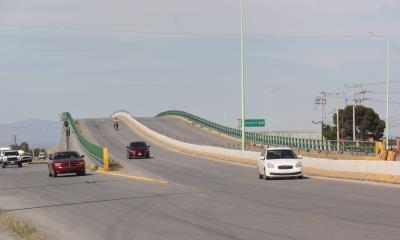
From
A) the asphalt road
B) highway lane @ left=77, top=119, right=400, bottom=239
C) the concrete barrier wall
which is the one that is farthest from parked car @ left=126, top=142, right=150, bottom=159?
highway lane @ left=77, top=119, right=400, bottom=239

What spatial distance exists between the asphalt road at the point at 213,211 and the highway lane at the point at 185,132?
5517 cm

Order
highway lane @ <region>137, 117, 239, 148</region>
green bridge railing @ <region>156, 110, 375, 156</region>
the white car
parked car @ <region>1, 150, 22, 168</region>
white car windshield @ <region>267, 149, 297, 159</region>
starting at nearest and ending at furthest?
1. the white car
2. white car windshield @ <region>267, 149, 297, 159</region>
3. green bridge railing @ <region>156, 110, 375, 156</region>
4. parked car @ <region>1, 150, 22, 168</region>
5. highway lane @ <region>137, 117, 239, 148</region>

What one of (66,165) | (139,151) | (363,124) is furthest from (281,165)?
(363,124)

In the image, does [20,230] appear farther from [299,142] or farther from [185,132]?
[185,132]

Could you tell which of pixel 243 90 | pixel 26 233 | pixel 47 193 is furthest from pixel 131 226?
pixel 243 90

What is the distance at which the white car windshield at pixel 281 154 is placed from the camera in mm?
33969

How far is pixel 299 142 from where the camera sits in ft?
247

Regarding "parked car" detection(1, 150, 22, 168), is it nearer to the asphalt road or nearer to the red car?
the red car

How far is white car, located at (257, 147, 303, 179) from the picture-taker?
33.3m

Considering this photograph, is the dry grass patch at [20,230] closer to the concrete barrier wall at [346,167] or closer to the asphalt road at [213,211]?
the asphalt road at [213,211]

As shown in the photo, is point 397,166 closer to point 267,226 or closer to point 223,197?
point 223,197

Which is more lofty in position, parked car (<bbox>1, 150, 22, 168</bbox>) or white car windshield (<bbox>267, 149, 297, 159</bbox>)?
white car windshield (<bbox>267, 149, 297, 159</bbox>)

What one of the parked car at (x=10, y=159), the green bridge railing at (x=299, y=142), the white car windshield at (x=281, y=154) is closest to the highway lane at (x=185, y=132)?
the green bridge railing at (x=299, y=142)

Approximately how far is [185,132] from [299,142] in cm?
2888
